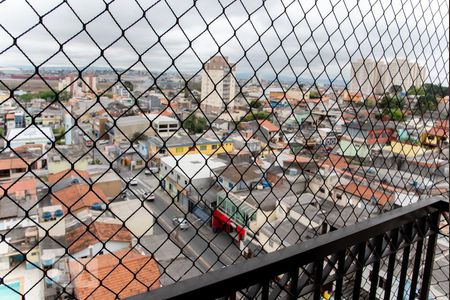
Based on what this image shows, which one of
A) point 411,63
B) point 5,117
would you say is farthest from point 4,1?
point 411,63

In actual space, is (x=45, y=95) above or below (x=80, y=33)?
below

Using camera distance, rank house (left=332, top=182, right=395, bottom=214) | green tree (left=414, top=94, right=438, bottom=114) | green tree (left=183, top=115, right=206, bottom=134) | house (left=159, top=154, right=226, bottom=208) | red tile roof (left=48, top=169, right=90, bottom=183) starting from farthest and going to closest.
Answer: green tree (left=414, top=94, right=438, bottom=114) < house (left=332, top=182, right=395, bottom=214) < green tree (left=183, top=115, right=206, bottom=134) < house (left=159, top=154, right=226, bottom=208) < red tile roof (left=48, top=169, right=90, bottom=183)

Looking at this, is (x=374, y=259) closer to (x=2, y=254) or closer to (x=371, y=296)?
(x=371, y=296)

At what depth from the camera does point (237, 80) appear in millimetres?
950

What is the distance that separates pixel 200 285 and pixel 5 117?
23.6 inches

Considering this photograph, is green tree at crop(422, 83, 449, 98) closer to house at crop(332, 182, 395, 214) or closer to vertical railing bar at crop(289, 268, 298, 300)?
house at crop(332, 182, 395, 214)

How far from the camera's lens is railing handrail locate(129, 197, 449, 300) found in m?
0.72

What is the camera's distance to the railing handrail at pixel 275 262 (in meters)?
0.72

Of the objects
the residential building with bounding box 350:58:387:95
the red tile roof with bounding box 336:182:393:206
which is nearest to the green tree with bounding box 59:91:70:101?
the residential building with bounding box 350:58:387:95

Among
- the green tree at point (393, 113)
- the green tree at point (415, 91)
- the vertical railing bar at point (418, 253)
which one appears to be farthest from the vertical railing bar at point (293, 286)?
the green tree at point (415, 91)

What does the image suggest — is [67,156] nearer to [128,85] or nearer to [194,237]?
[128,85]

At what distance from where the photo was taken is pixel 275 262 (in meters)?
0.84

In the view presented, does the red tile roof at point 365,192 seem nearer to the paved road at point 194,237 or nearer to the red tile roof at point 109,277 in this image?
the paved road at point 194,237

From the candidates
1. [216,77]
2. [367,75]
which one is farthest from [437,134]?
[216,77]
